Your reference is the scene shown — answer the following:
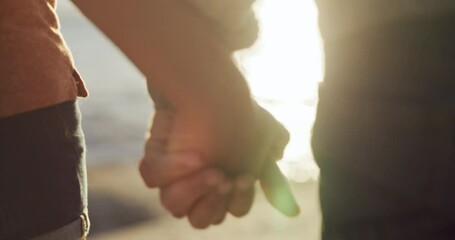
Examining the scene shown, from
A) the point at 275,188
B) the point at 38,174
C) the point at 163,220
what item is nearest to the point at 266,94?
the point at 163,220

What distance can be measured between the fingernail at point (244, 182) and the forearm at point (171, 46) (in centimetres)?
8

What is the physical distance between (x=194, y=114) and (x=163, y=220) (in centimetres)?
431

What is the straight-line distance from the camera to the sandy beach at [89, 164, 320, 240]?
15.3 ft

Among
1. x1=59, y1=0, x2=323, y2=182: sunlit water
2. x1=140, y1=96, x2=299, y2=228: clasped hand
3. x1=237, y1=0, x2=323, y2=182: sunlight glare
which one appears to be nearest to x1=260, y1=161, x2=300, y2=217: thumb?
x1=140, y1=96, x2=299, y2=228: clasped hand

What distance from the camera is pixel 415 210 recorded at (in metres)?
1.11

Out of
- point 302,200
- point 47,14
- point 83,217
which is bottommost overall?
point 302,200

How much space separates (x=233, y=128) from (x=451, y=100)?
296 mm

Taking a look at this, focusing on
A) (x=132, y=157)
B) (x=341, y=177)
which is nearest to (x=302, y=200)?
(x=132, y=157)

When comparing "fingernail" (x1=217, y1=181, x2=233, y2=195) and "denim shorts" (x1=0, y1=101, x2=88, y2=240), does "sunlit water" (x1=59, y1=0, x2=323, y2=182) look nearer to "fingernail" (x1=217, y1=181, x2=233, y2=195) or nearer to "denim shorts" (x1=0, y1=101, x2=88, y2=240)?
"denim shorts" (x1=0, y1=101, x2=88, y2=240)

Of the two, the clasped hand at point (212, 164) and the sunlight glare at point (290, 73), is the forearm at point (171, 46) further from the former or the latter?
the sunlight glare at point (290, 73)

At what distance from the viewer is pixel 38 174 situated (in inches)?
44.3

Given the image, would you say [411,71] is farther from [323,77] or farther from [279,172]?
[279,172]

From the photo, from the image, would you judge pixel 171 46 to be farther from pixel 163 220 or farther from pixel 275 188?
pixel 163 220

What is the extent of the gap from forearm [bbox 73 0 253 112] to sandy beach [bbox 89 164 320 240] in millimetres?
3547
